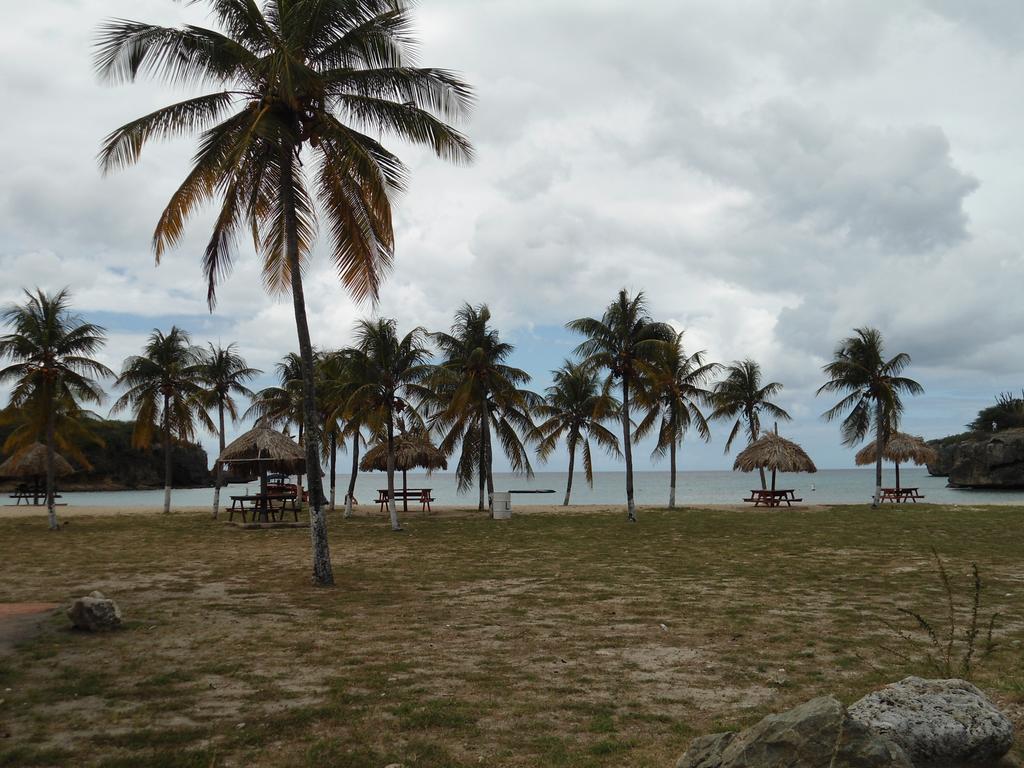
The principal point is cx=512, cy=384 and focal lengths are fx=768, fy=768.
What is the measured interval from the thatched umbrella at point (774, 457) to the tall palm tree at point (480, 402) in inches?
425

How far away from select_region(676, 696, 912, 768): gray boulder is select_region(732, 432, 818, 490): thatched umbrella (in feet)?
97.6

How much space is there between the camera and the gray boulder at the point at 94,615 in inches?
309

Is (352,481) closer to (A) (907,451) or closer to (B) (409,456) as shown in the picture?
(B) (409,456)

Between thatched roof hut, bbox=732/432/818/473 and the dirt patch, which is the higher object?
thatched roof hut, bbox=732/432/818/473

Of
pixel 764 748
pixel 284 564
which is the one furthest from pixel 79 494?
pixel 764 748

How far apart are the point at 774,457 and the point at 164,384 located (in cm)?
2441

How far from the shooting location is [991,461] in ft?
192

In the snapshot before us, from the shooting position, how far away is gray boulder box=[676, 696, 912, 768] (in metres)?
3.55

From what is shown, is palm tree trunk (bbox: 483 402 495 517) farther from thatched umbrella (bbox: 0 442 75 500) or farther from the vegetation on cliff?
the vegetation on cliff

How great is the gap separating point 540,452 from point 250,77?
21386 millimetres

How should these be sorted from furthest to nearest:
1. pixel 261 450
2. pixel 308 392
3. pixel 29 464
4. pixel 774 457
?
pixel 29 464 → pixel 774 457 → pixel 261 450 → pixel 308 392

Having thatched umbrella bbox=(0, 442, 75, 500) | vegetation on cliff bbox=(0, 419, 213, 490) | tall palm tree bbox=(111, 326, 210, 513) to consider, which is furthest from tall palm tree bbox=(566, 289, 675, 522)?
vegetation on cliff bbox=(0, 419, 213, 490)

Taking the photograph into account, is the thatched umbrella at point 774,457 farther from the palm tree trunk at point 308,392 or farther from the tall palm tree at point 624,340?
the palm tree trunk at point 308,392

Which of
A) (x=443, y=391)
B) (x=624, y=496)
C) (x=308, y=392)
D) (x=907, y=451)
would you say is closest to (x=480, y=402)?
(x=443, y=391)
